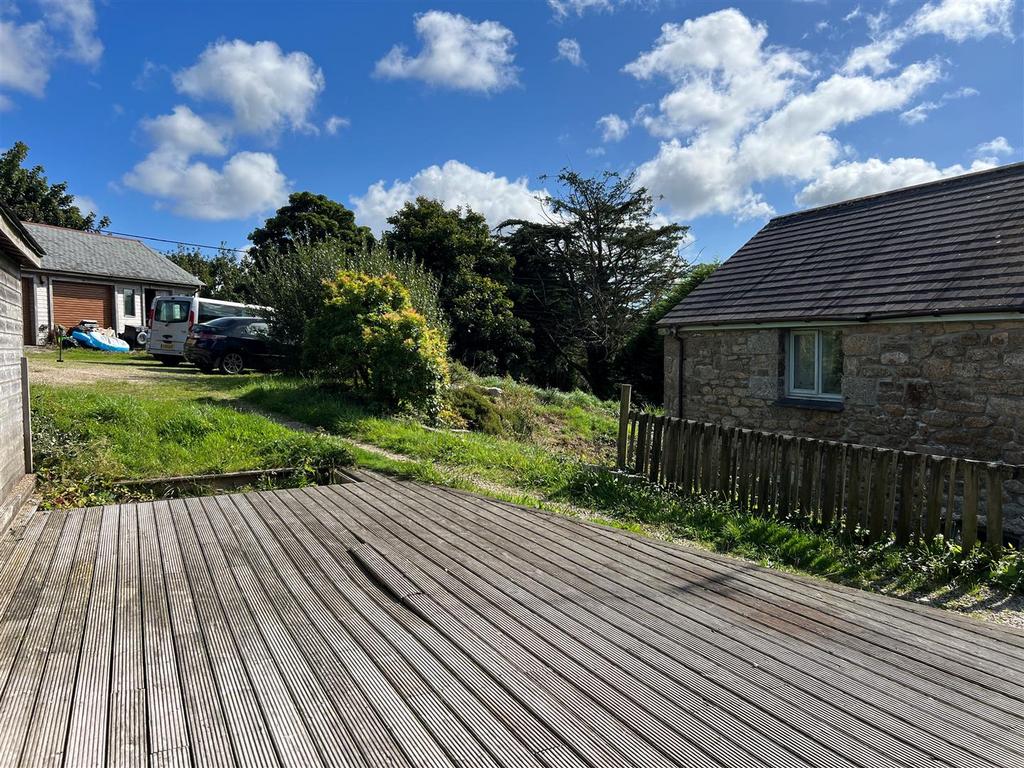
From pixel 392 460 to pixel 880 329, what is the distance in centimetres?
681

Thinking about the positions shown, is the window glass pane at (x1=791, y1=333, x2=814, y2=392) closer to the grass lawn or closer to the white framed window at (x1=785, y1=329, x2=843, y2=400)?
the white framed window at (x1=785, y1=329, x2=843, y2=400)

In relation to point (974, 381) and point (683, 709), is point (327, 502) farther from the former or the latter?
point (974, 381)

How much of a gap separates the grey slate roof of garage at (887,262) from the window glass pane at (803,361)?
0.51 m

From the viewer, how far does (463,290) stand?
23.3 meters

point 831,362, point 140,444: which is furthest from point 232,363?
point 831,362

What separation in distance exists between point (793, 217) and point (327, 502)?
1139 centimetres

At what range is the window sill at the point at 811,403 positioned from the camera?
896 cm

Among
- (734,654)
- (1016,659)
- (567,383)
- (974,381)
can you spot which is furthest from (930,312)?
(567,383)

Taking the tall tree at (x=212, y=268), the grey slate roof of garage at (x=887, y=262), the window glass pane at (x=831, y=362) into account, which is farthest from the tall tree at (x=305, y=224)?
the window glass pane at (x=831, y=362)

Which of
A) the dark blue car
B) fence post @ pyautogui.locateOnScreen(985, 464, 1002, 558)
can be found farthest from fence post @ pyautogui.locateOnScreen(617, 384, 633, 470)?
the dark blue car

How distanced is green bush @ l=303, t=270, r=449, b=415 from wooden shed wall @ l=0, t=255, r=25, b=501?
5.50 metres

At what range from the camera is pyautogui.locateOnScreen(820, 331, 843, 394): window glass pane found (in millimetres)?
9164

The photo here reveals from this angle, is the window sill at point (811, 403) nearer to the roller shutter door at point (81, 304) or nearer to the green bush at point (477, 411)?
the green bush at point (477, 411)

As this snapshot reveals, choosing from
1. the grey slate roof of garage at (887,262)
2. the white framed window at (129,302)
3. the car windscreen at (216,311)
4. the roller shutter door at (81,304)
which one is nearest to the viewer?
the grey slate roof of garage at (887,262)
